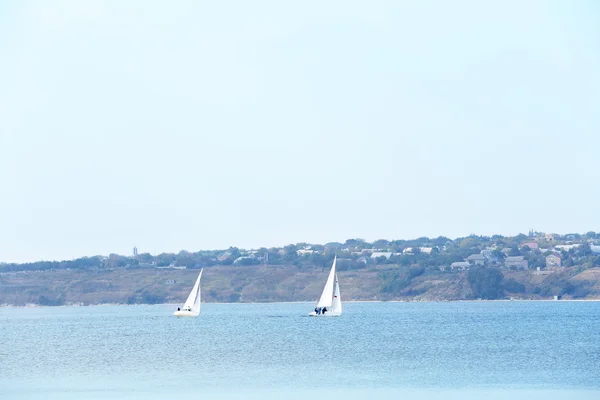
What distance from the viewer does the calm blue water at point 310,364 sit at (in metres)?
48.8

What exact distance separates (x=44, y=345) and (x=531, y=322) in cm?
5247

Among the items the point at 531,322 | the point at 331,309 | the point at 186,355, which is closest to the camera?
the point at 186,355

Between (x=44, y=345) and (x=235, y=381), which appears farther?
(x=44, y=345)

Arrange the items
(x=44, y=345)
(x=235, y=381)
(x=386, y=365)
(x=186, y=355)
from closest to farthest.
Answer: (x=235, y=381), (x=386, y=365), (x=186, y=355), (x=44, y=345)

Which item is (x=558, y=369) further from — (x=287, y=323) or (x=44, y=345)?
(x=287, y=323)

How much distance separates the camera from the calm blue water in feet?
160

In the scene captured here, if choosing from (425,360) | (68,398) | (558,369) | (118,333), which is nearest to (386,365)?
(425,360)

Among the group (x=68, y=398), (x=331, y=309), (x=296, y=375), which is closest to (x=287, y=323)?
(x=331, y=309)

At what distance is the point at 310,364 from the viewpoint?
205ft

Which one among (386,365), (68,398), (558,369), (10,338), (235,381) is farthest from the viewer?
(10,338)

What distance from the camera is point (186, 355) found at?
70438 millimetres

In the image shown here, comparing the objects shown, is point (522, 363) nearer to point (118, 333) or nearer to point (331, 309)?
point (118, 333)

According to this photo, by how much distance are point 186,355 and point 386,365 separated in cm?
1521

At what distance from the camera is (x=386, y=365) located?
6116 centimetres
